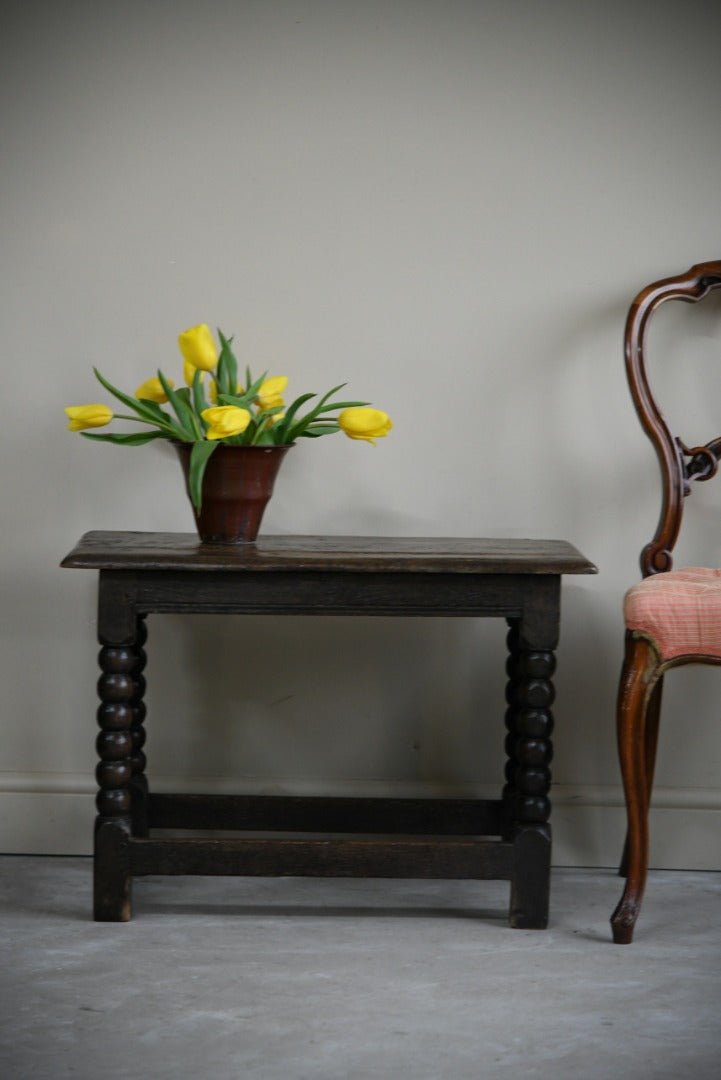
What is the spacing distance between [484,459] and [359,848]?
78 cm

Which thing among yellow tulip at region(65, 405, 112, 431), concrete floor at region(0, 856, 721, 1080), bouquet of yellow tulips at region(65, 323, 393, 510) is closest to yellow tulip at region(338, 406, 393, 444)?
bouquet of yellow tulips at region(65, 323, 393, 510)

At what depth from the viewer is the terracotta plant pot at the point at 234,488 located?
6.18 feet

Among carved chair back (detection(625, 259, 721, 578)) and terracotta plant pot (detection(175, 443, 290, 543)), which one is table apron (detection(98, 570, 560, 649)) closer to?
terracotta plant pot (detection(175, 443, 290, 543))

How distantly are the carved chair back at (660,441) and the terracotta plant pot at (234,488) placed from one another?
2.05ft

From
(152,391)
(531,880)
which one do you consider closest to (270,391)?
(152,391)

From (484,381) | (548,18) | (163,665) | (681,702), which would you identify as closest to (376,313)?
(484,381)

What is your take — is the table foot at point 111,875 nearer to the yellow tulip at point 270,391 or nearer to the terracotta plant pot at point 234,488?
the terracotta plant pot at point 234,488

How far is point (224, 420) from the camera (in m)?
1.81

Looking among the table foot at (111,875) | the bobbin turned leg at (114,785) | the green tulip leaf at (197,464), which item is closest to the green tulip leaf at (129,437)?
the green tulip leaf at (197,464)

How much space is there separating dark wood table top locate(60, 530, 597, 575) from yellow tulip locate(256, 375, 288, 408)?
247 mm

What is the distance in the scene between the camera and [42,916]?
1.88 m

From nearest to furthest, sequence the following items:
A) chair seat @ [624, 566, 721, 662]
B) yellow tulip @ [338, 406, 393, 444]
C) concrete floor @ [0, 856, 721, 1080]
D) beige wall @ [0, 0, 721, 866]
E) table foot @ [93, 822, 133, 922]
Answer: concrete floor @ [0, 856, 721, 1080] → chair seat @ [624, 566, 721, 662] → table foot @ [93, 822, 133, 922] → yellow tulip @ [338, 406, 393, 444] → beige wall @ [0, 0, 721, 866]

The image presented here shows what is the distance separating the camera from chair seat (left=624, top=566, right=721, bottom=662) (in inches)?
68.3

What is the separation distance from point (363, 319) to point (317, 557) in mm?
602
